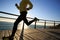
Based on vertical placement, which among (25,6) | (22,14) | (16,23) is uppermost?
(25,6)

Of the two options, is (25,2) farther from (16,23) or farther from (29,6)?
(16,23)

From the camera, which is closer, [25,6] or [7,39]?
[7,39]

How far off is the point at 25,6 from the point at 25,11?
213 millimetres

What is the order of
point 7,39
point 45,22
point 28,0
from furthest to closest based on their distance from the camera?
1. point 45,22
2. point 28,0
3. point 7,39

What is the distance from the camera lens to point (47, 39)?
464 centimetres

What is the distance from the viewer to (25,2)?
4535mm

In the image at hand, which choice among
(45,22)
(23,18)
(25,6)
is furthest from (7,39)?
(45,22)

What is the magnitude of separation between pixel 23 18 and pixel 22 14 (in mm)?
181

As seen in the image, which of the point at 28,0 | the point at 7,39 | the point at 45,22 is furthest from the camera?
the point at 45,22

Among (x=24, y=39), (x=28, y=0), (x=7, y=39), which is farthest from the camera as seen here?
(x=28, y=0)

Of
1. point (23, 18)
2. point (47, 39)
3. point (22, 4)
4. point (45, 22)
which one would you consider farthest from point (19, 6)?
point (45, 22)

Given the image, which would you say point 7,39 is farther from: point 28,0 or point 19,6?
point 28,0

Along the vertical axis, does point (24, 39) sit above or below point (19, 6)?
below

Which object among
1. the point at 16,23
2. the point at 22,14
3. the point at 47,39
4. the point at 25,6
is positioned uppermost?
the point at 25,6
